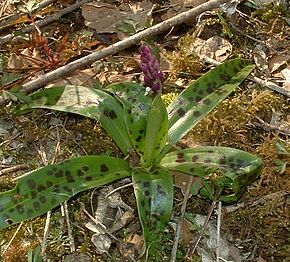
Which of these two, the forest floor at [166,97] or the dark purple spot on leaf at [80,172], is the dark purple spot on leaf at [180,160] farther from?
the dark purple spot on leaf at [80,172]

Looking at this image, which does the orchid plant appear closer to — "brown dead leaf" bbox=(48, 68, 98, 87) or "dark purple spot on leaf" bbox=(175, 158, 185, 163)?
"dark purple spot on leaf" bbox=(175, 158, 185, 163)

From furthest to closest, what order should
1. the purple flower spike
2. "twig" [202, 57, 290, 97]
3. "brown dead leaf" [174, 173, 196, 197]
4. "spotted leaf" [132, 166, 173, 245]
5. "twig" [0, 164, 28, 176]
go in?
"twig" [202, 57, 290, 97]
"twig" [0, 164, 28, 176]
"brown dead leaf" [174, 173, 196, 197]
"spotted leaf" [132, 166, 173, 245]
the purple flower spike

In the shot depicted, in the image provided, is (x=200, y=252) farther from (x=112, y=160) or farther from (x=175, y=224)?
(x=112, y=160)

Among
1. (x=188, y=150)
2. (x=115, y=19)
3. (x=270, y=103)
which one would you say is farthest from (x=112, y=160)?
(x=115, y=19)

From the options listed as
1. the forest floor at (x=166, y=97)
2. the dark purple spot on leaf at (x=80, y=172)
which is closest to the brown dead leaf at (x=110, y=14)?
the forest floor at (x=166, y=97)

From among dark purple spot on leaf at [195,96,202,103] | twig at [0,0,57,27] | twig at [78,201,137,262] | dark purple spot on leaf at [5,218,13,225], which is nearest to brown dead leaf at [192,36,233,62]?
dark purple spot on leaf at [195,96,202,103]

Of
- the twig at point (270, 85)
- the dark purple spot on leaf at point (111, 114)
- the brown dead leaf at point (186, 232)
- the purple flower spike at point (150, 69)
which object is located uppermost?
the purple flower spike at point (150, 69)
